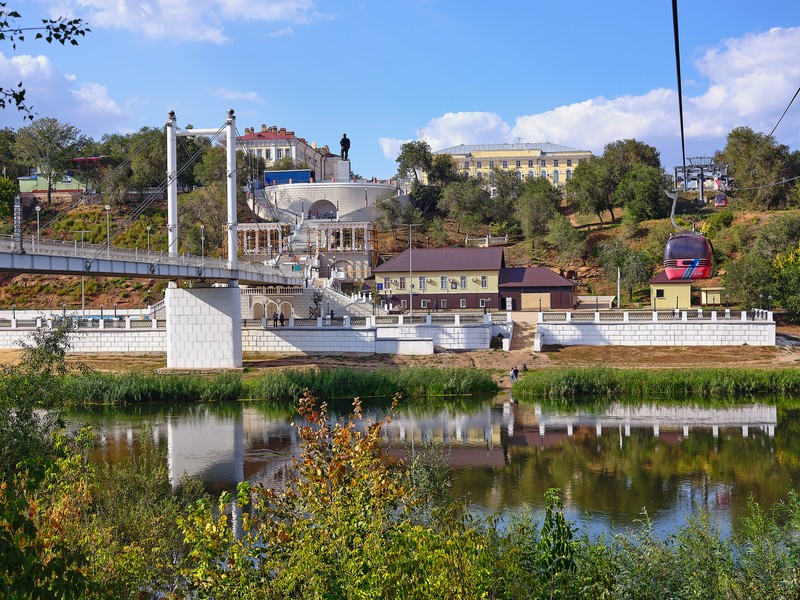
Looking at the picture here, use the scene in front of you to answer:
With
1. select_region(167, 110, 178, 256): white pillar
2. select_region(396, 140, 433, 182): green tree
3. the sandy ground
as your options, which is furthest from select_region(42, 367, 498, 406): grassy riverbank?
select_region(396, 140, 433, 182): green tree

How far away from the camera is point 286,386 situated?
47.3m

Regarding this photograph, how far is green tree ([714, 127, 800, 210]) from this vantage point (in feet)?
305

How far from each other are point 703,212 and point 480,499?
75.8 metres

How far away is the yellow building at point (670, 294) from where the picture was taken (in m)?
66.2

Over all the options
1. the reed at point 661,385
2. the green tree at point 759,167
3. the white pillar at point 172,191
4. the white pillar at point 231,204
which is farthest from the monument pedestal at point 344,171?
the reed at point 661,385

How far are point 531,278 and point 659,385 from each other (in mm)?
23517

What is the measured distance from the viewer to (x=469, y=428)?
124 ft

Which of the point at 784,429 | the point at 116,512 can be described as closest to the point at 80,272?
the point at 116,512

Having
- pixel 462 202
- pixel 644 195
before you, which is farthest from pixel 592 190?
pixel 462 202

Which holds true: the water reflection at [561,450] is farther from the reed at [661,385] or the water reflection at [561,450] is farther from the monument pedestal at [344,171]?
the monument pedestal at [344,171]

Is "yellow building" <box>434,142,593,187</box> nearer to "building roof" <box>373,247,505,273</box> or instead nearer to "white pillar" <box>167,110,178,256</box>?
"building roof" <box>373,247,505,273</box>

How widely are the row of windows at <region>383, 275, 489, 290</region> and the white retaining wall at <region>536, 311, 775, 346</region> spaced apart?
10.8 m

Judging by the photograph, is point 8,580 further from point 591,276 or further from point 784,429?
point 591,276

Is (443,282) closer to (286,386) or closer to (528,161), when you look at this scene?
(286,386)
